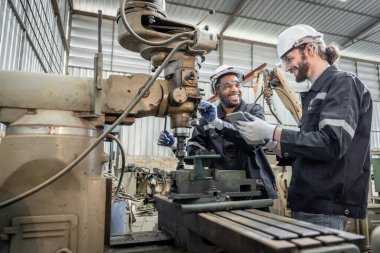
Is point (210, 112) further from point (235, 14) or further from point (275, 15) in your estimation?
point (275, 15)

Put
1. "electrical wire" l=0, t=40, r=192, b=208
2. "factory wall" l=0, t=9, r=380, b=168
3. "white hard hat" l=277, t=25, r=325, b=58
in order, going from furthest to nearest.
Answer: "factory wall" l=0, t=9, r=380, b=168 → "white hard hat" l=277, t=25, r=325, b=58 → "electrical wire" l=0, t=40, r=192, b=208

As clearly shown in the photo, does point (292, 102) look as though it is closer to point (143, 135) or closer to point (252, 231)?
point (252, 231)

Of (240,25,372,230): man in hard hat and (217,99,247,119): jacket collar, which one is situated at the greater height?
(217,99,247,119): jacket collar

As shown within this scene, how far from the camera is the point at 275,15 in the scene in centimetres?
590

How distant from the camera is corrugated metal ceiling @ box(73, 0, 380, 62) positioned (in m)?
5.50

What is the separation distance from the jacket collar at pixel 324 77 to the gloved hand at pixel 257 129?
0.89 feet

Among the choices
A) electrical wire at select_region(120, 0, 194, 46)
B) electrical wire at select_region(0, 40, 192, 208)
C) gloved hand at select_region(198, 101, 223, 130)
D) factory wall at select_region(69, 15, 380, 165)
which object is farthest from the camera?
factory wall at select_region(69, 15, 380, 165)

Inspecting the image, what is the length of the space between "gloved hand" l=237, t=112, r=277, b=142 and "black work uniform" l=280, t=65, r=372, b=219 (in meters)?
0.07

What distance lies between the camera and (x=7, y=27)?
201 centimetres

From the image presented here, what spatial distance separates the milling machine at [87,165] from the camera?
2.82 feet

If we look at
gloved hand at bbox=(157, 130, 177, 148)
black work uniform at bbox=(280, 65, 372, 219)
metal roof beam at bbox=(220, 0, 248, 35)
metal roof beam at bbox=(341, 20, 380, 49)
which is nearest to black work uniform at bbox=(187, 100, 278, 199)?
gloved hand at bbox=(157, 130, 177, 148)

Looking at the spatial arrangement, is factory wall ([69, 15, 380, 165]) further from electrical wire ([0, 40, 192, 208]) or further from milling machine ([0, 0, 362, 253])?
electrical wire ([0, 40, 192, 208])

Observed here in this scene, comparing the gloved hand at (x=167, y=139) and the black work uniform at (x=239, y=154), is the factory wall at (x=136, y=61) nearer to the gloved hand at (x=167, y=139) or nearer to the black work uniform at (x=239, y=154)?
the black work uniform at (x=239, y=154)

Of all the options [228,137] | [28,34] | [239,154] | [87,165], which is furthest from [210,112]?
[28,34]
